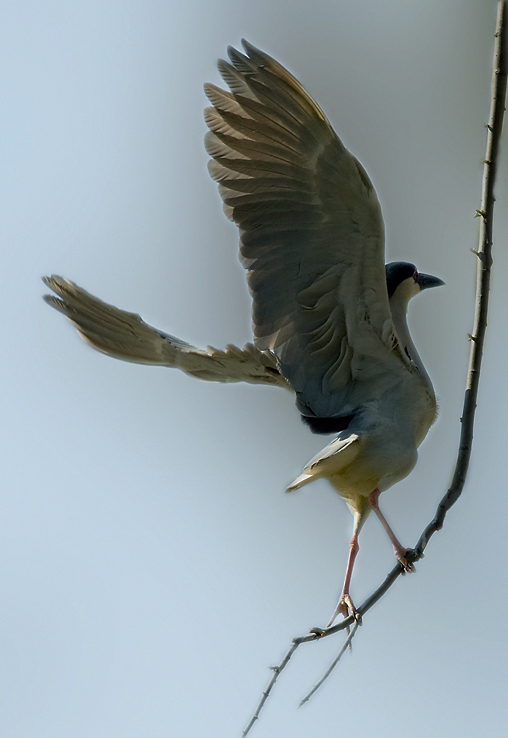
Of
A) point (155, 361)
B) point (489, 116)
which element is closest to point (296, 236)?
point (155, 361)

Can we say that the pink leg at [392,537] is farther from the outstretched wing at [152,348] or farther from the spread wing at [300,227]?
the outstretched wing at [152,348]

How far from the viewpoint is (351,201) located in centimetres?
414

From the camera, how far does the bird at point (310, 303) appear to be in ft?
13.4

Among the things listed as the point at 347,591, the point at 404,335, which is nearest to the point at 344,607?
the point at 347,591

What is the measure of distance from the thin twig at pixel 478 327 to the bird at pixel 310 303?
33 cm

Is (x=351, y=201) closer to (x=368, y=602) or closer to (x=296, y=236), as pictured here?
(x=296, y=236)

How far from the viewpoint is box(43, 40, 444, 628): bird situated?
4098 mm

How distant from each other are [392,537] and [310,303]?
3.73 ft

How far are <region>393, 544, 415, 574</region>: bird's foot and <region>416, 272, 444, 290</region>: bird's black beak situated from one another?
141cm

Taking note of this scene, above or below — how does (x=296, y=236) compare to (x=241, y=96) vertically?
below

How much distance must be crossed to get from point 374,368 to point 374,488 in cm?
56

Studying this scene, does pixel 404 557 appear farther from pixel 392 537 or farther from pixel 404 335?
pixel 404 335

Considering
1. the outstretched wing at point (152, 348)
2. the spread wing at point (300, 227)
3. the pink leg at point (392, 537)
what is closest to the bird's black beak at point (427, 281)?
the spread wing at point (300, 227)

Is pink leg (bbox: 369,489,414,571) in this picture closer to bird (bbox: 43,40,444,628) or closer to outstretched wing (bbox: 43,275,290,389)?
bird (bbox: 43,40,444,628)
